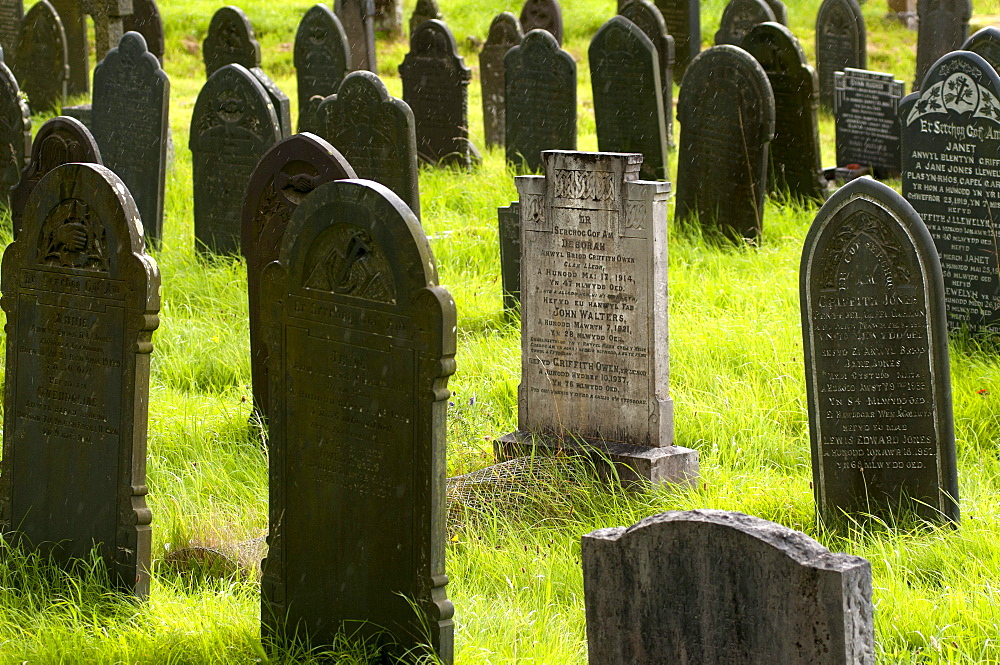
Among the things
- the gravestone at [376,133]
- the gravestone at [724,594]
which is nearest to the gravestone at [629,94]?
the gravestone at [376,133]

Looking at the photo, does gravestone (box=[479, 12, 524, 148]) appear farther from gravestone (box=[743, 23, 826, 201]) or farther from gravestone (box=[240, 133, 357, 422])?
gravestone (box=[240, 133, 357, 422])

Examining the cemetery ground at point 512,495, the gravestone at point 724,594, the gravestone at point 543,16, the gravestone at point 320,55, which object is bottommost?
the cemetery ground at point 512,495

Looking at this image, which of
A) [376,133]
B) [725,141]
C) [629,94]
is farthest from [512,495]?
[629,94]

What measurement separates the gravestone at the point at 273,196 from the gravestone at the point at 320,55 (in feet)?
20.7

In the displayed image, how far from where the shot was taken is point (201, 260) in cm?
848

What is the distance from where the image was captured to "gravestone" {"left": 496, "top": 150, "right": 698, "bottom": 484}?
5.12 meters

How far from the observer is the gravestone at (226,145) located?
8039 millimetres

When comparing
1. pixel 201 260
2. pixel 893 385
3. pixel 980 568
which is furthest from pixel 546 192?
pixel 201 260

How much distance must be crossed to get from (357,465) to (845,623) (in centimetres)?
168

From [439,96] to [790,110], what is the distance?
135 inches

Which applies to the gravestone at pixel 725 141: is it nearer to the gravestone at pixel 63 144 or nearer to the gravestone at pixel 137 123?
the gravestone at pixel 137 123

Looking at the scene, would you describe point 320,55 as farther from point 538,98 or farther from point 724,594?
point 724,594

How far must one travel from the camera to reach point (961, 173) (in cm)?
648

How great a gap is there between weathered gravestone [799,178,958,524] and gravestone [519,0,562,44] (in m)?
10.3
